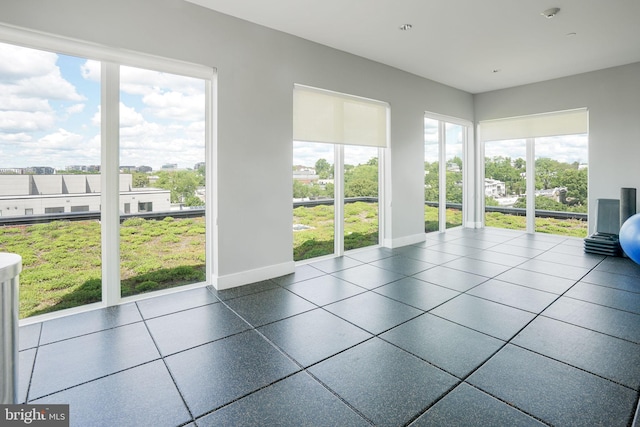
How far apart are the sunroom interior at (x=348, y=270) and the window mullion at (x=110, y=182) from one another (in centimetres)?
2

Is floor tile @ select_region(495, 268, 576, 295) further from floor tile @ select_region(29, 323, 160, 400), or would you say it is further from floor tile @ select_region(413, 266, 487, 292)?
floor tile @ select_region(29, 323, 160, 400)

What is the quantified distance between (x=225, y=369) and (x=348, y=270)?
2.47 meters

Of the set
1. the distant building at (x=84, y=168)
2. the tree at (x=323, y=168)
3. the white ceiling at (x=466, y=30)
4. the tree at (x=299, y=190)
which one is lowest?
the tree at (x=299, y=190)

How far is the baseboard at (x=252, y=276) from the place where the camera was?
3691 millimetres

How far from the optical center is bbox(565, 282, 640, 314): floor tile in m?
3.14

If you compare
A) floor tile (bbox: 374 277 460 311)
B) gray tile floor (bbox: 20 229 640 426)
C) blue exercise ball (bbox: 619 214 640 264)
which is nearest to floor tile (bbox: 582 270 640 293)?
gray tile floor (bbox: 20 229 640 426)

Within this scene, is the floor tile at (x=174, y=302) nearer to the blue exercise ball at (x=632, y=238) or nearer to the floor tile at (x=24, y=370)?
the floor tile at (x=24, y=370)

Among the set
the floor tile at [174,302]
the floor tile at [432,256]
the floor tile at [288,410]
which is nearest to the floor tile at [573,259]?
the floor tile at [432,256]

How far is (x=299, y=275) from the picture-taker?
421cm

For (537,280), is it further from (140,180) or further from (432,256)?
(140,180)

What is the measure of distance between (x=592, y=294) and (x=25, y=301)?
5.48 metres

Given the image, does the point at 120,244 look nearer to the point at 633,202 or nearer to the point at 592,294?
the point at 592,294

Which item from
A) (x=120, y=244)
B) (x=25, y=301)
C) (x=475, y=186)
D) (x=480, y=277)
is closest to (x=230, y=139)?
(x=120, y=244)

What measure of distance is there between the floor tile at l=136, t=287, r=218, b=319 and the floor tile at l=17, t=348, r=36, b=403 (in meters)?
0.80
